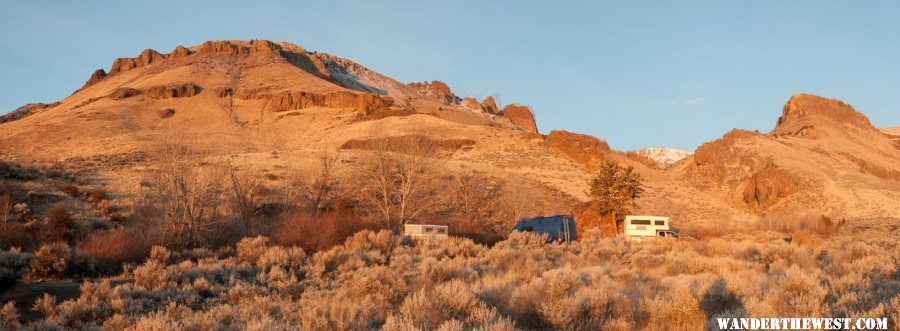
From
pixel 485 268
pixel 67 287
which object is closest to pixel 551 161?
pixel 485 268

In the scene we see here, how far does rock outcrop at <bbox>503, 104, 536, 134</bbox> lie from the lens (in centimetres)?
13800

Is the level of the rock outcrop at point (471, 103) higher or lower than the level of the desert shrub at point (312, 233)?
higher

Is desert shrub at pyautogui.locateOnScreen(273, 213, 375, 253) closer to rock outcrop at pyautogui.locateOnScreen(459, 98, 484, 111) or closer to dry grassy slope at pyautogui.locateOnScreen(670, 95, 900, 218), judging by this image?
dry grassy slope at pyautogui.locateOnScreen(670, 95, 900, 218)

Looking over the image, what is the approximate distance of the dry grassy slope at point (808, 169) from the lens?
4991 centimetres

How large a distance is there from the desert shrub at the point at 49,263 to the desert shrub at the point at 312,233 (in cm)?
661

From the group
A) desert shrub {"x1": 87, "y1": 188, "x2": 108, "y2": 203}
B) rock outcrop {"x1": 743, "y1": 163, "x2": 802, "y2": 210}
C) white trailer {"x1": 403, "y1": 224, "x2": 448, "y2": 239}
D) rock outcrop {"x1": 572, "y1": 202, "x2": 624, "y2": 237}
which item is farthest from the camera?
rock outcrop {"x1": 743, "y1": 163, "x2": 802, "y2": 210}

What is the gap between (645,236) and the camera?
23.4 m

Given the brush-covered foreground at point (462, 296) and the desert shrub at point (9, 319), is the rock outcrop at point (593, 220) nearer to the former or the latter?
the brush-covered foreground at point (462, 296)

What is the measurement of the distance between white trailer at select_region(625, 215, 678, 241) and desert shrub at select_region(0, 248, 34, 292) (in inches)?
800

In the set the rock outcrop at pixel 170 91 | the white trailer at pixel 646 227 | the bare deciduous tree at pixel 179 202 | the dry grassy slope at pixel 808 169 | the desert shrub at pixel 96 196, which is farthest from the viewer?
the rock outcrop at pixel 170 91

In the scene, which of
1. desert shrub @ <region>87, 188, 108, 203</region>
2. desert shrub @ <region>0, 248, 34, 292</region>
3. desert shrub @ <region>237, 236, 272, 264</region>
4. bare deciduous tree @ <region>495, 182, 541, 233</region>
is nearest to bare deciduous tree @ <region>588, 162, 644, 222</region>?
bare deciduous tree @ <region>495, 182, 541, 233</region>

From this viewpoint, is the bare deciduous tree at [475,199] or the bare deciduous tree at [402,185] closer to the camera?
the bare deciduous tree at [402,185]

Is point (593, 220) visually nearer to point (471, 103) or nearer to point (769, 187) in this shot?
point (769, 187)

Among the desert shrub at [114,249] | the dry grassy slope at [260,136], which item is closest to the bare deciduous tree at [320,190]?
the dry grassy slope at [260,136]
